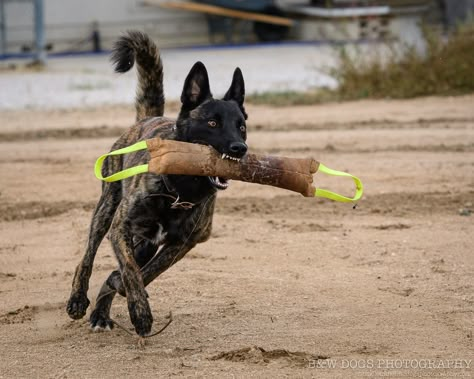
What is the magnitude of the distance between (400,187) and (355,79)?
7.36 meters

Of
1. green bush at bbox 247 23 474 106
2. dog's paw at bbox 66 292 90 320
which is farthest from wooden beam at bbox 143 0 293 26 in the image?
dog's paw at bbox 66 292 90 320

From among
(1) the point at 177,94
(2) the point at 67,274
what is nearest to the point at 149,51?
(2) the point at 67,274

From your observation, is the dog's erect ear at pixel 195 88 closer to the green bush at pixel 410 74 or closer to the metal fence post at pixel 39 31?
the green bush at pixel 410 74

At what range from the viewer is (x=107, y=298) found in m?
6.37

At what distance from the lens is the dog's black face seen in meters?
5.73

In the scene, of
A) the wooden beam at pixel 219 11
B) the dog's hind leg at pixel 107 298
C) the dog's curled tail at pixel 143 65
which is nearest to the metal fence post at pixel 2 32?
the wooden beam at pixel 219 11

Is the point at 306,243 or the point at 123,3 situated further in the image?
the point at 123,3

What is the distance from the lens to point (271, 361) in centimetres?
549

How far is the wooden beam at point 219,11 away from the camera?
23.9 meters

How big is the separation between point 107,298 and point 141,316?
85cm

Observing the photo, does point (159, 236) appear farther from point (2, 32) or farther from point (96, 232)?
point (2, 32)

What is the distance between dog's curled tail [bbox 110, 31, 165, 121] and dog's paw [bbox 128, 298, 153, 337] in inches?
83.6

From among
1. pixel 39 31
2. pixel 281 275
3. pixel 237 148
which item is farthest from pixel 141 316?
pixel 39 31

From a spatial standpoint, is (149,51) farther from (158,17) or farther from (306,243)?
(158,17)
